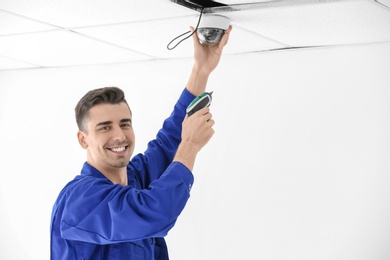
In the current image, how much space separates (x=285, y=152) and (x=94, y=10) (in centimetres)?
106

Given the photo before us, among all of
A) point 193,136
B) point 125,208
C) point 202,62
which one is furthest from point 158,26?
point 125,208

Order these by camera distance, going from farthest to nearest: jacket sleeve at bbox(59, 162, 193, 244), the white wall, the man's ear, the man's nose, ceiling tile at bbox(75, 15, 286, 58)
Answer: the white wall < ceiling tile at bbox(75, 15, 286, 58) < the man's ear < the man's nose < jacket sleeve at bbox(59, 162, 193, 244)

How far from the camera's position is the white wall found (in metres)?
2.60

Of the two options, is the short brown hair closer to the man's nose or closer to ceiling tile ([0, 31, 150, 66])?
the man's nose

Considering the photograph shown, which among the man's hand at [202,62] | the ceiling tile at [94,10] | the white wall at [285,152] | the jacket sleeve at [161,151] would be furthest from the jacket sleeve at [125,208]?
the white wall at [285,152]

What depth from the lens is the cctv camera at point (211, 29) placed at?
87.4 inches

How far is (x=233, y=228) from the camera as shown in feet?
9.68

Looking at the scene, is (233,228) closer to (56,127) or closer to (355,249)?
(355,249)

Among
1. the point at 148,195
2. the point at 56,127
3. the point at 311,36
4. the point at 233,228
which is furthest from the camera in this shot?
the point at 56,127

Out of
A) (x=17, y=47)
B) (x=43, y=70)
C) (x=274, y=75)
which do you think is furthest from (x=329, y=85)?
(x=43, y=70)

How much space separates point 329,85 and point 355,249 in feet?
2.28

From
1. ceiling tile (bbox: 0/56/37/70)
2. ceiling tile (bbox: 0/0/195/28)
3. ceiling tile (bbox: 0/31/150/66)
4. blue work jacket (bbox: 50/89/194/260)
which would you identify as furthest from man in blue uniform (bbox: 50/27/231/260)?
ceiling tile (bbox: 0/56/37/70)

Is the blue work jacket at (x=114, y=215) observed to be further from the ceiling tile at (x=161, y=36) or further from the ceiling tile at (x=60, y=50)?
the ceiling tile at (x=60, y=50)

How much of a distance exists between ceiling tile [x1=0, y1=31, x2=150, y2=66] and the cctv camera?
0.73m
